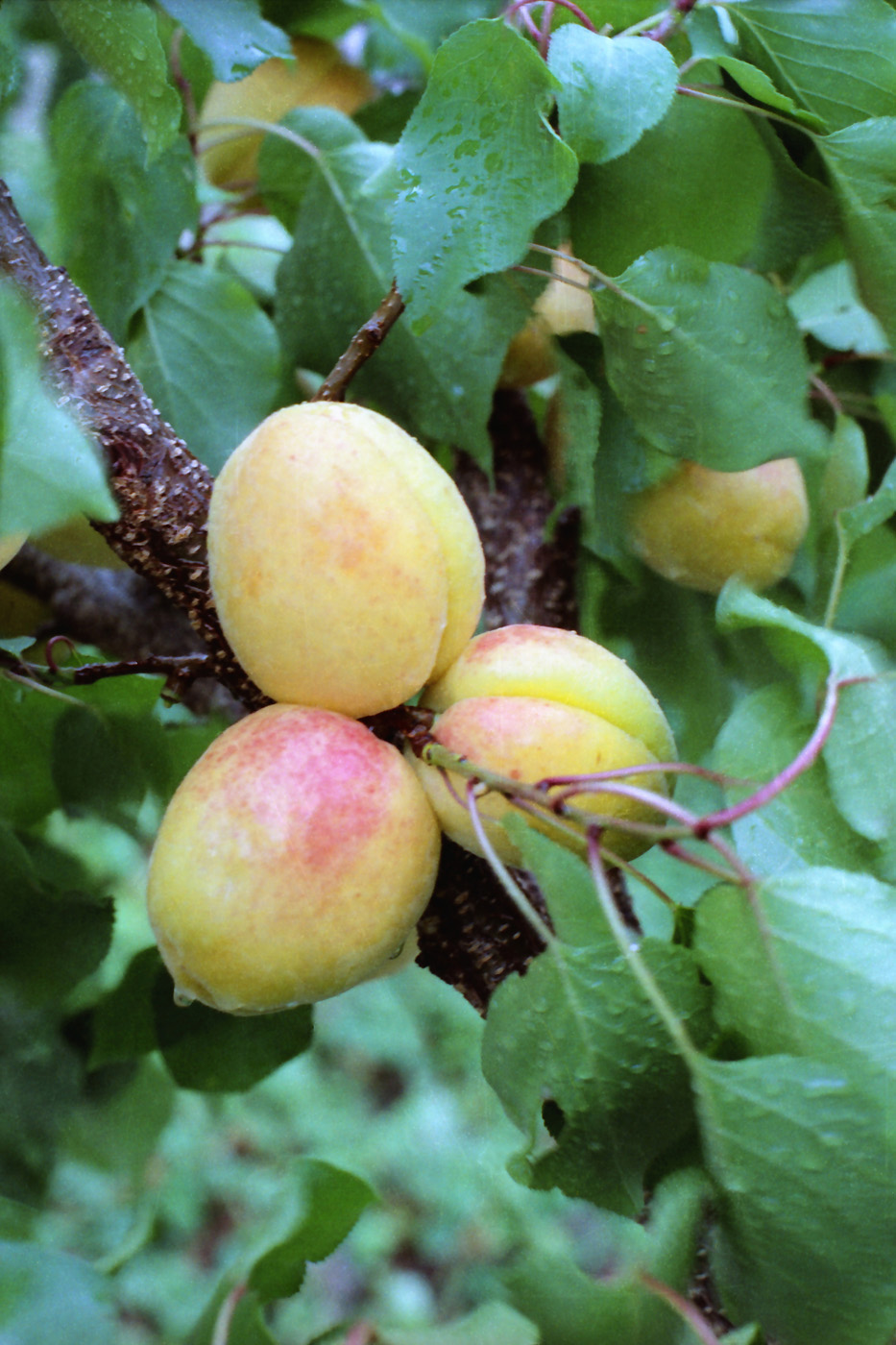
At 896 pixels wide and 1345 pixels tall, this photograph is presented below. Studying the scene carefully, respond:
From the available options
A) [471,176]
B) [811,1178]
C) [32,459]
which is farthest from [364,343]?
[811,1178]

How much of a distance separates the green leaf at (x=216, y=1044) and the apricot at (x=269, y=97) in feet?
1.59

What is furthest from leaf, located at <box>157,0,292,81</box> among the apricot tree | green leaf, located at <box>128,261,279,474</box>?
green leaf, located at <box>128,261,279,474</box>

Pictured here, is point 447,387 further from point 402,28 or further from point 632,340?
point 402,28

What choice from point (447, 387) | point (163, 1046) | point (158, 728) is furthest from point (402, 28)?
point (163, 1046)

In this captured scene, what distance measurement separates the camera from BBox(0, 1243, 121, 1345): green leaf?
0.36 m

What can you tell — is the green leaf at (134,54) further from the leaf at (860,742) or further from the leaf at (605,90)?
the leaf at (860,742)

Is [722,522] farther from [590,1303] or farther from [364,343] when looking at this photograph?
[590,1303]

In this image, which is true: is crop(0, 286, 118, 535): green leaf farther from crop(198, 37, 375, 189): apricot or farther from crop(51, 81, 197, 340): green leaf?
crop(198, 37, 375, 189): apricot

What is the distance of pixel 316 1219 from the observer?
408 mm

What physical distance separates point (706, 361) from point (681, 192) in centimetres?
8

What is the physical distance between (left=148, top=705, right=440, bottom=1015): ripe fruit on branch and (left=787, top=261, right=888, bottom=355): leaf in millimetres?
414

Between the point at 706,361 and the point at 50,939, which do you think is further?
the point at 50,939

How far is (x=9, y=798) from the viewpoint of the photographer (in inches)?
19.8

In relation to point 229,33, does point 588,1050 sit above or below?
below
